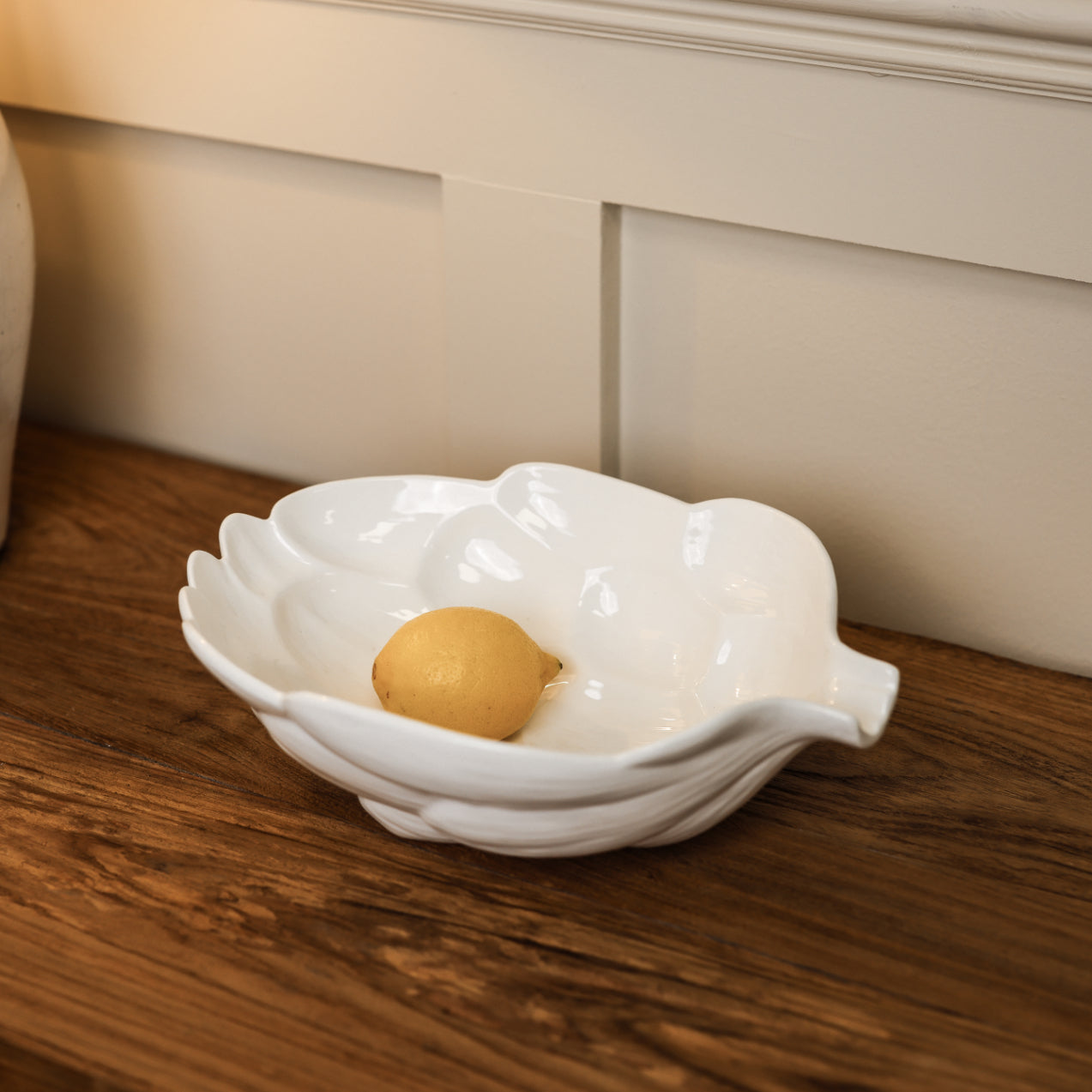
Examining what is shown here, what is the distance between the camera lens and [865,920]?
50 centimetres

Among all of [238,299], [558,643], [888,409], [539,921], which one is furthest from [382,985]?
[238,299]

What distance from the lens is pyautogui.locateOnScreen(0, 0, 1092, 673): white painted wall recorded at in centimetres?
56

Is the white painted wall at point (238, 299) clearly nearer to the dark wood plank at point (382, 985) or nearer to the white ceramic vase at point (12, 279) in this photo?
the white ceramic vase at point (12, 279)

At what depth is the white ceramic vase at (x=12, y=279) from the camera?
65 cm

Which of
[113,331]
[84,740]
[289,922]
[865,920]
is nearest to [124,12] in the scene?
[113,331]

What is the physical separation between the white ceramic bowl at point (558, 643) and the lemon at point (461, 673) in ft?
0.06

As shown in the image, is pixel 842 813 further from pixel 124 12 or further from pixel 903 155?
pixel 124 12

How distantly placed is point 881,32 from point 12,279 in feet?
1.47

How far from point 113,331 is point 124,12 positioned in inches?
8.2

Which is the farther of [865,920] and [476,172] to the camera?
[476,172]

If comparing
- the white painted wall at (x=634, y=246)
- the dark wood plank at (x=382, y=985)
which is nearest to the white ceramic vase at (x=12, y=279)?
the white painted wall at (x=634, y=246)

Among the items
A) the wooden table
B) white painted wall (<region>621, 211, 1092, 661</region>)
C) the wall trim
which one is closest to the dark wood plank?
the wooden table

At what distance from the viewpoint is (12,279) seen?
662mm

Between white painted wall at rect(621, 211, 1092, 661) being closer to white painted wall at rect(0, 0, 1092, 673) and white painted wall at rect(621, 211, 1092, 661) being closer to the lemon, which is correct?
white painted wall at rect(0, 0, 1092, 673)
